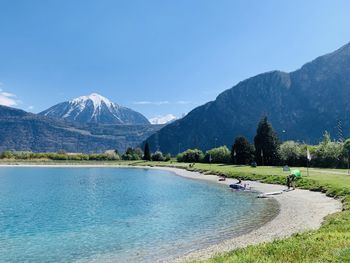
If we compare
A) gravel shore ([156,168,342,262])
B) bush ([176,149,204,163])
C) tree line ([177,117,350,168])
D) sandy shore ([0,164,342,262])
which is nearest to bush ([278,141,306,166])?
tree line ([177,117,350,168])

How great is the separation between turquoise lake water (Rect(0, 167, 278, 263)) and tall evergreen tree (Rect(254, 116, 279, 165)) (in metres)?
70.7

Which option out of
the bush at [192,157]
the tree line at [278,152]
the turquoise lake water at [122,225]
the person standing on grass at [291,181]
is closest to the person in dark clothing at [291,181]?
the person standing on grass at [291,181]

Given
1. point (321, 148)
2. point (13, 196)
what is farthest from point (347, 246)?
point (321, 148)

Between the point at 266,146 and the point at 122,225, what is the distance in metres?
98.9

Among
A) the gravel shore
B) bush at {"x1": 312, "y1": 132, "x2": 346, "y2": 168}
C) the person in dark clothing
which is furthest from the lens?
bush at {"x1": 312, "y1": 132, "x2": 346, "y2": 168}

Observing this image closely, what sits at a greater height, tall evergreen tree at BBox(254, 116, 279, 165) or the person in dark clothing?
tall evergreen tree at BBox(254, 116, 279, 165)

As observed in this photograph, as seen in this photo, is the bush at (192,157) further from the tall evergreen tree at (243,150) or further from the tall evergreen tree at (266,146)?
the tall evergreen tree at (266,146)

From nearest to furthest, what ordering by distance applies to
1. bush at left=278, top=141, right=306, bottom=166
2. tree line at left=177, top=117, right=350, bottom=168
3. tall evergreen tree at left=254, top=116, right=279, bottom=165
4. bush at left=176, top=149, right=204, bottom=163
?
1. tree line at left=177, top=117, right=350, bottom=168
2. bush at left=278, top=141, right=306, bottom=166
3. tall evergreen tree at left=254, top=116, right=279, bottom=165
4. bush at left=176, top=149, right=204, bottom=163

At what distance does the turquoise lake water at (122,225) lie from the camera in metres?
28.1

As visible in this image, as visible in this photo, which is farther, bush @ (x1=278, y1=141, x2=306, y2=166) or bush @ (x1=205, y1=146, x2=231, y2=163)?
bush @ (x1=205, y1=146, x2=231, y2=163)

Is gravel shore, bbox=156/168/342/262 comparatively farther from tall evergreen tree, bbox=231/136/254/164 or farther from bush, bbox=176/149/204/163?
bush, bbox=176/149/204/163

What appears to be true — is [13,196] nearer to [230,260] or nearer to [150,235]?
[150,235]

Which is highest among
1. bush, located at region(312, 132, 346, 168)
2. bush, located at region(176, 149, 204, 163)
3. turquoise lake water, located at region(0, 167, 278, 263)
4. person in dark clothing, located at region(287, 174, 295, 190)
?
bush, located at region(176, 149, 204, 163)

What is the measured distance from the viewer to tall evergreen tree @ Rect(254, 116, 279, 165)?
131125mm
